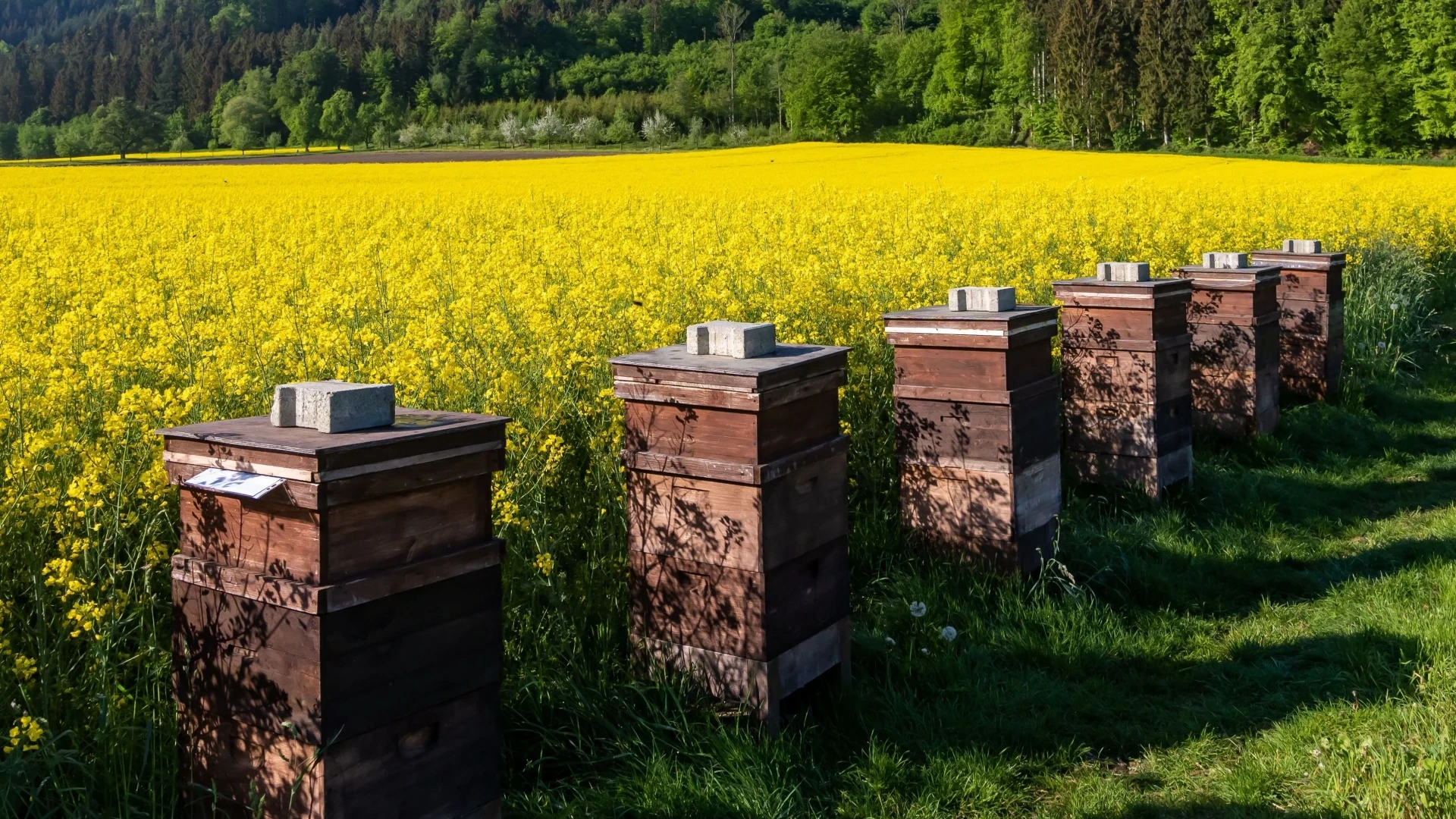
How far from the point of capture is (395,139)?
66.1 metres

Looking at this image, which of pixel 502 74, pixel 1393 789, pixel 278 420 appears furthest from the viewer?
pixel 502 74

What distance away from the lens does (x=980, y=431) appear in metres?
5.71

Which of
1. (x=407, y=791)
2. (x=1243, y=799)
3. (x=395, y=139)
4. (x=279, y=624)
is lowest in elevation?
(x=1243, y=799)

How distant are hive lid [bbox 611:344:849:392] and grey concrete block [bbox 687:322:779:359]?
29 mm

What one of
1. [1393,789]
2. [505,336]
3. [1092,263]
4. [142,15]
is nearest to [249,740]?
[1393,789]

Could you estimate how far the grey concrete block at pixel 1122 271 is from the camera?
7.29m

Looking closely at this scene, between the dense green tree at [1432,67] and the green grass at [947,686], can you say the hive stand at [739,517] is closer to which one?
the green grass at [947,686]

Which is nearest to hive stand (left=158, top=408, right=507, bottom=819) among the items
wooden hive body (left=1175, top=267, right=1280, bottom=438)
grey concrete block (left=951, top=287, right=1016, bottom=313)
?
grey concrete block (left=951, top=287, right=1016, bottom=313)

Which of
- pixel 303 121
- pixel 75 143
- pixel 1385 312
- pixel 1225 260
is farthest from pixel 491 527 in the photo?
pixel 75 143

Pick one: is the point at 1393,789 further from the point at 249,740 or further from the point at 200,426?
the point at 200,426

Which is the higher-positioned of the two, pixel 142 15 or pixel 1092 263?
pixel 142 15

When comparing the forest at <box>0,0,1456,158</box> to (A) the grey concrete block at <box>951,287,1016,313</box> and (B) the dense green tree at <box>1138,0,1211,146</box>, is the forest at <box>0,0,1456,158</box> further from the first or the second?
(A) the grey concrete block at <box>951,287,1016,313</box>

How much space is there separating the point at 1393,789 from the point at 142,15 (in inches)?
6040

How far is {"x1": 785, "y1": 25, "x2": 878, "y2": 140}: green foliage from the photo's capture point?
230 ft
